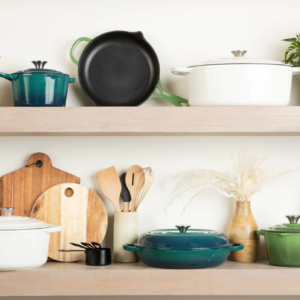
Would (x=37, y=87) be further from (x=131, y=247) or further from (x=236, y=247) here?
(x=236, y=247)

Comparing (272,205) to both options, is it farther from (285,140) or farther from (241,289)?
(241,289)

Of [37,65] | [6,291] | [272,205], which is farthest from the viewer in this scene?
[272,205]

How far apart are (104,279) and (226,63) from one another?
716 millimetres

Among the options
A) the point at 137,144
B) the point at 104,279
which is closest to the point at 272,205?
the point at 137,144

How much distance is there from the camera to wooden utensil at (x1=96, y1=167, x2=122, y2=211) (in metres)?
1.54

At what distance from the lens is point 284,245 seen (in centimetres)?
137

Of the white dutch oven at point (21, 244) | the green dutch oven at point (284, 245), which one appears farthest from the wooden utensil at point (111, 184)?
the green dutch oven at point (284, 245)

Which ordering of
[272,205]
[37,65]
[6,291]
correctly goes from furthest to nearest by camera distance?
[272,205], [37,65], [6,291]

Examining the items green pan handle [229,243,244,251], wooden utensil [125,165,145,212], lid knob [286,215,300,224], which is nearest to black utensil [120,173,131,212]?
wooden utensil [125,165,145,212]

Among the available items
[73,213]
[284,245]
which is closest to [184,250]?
[284,245]

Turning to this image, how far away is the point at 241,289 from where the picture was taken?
52.3 inches

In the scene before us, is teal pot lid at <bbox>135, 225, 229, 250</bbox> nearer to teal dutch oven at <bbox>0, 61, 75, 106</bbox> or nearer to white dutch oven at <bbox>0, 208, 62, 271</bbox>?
white dutch oven at <bbox>0, 208, 62, 271</bbox>

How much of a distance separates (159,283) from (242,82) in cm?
63

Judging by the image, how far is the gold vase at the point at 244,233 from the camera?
1.48 m
